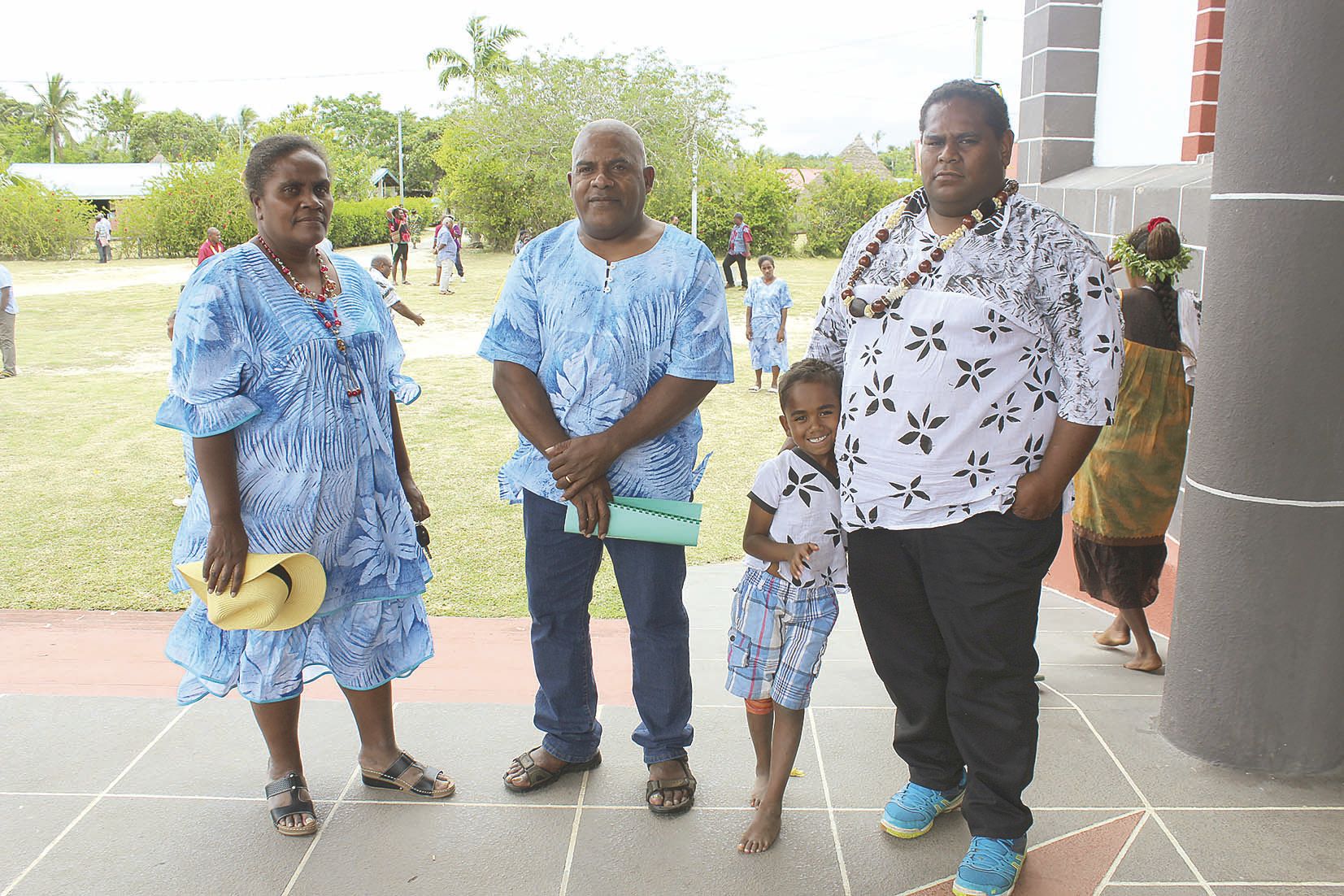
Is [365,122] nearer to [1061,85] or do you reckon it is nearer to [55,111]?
[55,111]

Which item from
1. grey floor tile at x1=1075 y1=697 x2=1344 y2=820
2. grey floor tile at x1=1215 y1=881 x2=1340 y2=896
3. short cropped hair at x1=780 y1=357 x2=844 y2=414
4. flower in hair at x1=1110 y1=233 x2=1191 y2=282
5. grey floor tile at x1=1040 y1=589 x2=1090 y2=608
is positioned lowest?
grey floor tile at x1=1040 y1=589 x2=1090 y2=608

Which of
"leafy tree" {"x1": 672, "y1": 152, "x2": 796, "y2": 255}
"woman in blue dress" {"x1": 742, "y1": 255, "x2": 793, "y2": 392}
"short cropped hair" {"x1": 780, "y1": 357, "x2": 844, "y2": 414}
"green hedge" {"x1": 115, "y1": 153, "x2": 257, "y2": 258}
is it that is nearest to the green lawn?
"woman in blue dress" {"x1": 742, "y1": 255, "x2": 793, "y2": 392}

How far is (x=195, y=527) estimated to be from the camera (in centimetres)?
261

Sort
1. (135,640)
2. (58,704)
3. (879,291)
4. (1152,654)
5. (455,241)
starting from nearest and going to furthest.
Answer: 1. (879,291)
2. (58,704)
3. (1152,654)
4. (135,640)
5. (455,241)

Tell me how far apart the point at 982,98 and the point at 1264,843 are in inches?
71.7

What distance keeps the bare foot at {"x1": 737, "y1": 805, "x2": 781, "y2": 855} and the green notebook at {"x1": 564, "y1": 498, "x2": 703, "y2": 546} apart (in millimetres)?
657

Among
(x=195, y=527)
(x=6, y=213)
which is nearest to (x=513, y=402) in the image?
(x=195, y=527)

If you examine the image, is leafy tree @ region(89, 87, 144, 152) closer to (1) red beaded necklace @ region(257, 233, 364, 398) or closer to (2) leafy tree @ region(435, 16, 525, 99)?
(2) leafy tree @ region(435, 16, 525, 99)

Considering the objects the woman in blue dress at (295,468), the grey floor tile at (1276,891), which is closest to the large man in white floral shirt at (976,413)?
the grey floor tile at (1276,891)

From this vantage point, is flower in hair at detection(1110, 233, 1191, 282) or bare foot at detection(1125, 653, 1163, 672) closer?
bare foot at detection(1125, 653, 1163, 672)

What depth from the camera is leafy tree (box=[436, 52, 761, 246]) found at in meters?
27.3

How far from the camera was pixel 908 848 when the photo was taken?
257 centimetres

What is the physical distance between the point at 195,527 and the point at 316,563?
31cm

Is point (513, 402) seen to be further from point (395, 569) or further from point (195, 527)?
point (195, 527)
